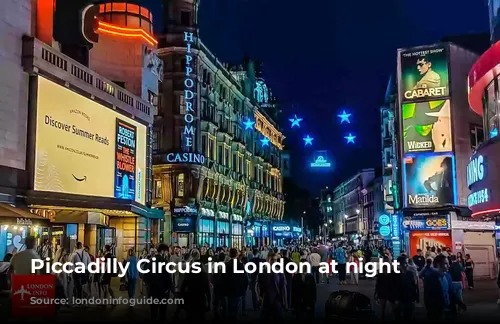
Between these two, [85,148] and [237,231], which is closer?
[85,148]

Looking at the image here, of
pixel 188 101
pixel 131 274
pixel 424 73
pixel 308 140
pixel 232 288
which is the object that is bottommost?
pixel 232 288

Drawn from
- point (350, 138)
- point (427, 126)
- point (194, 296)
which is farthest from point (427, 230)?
point (194, 296)

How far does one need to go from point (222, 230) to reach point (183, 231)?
36.1 ft

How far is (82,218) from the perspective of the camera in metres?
28.8

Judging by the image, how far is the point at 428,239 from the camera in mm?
35969

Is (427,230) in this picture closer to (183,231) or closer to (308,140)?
(308,140)

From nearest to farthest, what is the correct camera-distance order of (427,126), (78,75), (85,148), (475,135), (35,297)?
(35,297)
(78,75)
(85,148)
(427,126)
(475,135)

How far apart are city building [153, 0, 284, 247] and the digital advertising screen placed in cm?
1618

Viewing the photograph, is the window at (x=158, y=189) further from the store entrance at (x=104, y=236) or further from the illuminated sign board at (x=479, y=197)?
the illuminated sign board at (x=479, y=197)

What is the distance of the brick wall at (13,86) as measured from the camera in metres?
22.8

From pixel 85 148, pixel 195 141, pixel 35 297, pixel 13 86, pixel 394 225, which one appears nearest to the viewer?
pixel 35 297

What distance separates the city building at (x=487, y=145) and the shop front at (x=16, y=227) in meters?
16.1

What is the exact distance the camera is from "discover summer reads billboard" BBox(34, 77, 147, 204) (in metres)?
25.3

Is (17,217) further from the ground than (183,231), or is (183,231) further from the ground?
(183,231)
